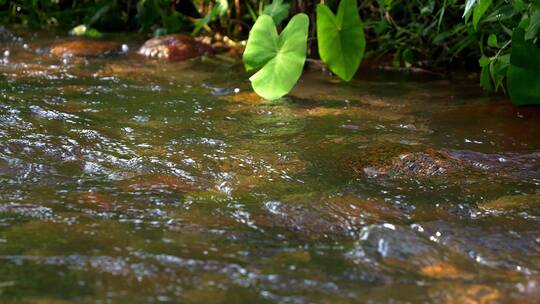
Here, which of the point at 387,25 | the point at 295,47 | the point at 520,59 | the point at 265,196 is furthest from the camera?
the point at 387,25

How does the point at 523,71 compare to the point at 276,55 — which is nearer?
the point at 523,71

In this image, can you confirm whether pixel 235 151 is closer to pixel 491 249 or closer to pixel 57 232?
pixel 57 232

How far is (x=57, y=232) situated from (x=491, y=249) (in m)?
0.76

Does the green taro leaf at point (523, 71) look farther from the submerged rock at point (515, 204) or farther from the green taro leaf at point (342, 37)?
the submerged rock at point (515, 204)

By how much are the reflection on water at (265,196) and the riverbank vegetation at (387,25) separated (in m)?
0.17

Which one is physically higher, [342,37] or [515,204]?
[342,37]

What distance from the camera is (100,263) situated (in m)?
1.23

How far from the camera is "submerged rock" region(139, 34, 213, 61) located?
3535 millimetres

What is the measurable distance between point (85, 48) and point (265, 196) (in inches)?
91.0

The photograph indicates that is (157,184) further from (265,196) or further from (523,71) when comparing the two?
(523,71)

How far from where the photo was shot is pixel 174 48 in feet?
11.7

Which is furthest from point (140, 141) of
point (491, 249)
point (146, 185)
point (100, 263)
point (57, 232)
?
point (491, 249)

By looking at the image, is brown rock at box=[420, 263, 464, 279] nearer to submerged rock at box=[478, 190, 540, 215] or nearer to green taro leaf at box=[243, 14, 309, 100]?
submerged rock at box=[478, 190, 540, 215]

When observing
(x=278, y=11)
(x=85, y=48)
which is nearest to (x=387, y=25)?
(x=278, y=11)
